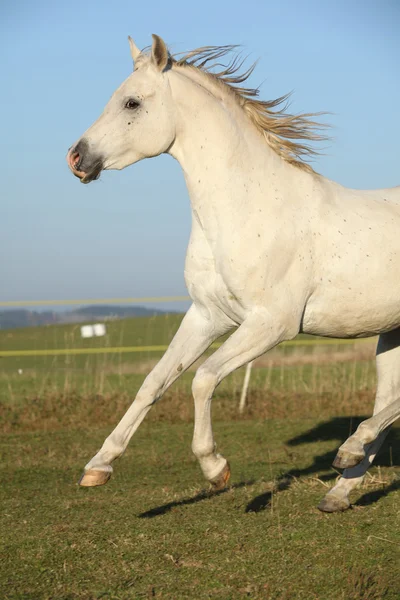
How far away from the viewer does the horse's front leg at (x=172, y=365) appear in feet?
15.5

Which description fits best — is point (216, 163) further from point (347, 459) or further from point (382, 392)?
point (382, 392)

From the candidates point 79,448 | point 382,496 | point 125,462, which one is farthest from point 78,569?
point 79,448

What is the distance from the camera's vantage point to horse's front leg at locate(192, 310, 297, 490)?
14.9 feet

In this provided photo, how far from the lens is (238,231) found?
15.3 ft

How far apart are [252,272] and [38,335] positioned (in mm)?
9330

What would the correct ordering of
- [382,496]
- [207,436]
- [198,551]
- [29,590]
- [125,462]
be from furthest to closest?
[125,462]
[382,496]
[207,436]
[198,551]
[29,590]

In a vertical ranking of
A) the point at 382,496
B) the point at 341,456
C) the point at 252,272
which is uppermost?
the point at 252,272

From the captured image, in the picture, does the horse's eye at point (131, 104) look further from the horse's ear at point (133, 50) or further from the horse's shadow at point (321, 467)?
the horse's shadow at point (321, 467)

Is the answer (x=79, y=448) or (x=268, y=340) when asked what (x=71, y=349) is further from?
(x=268, y=340)

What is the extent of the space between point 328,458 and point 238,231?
4.10 metres

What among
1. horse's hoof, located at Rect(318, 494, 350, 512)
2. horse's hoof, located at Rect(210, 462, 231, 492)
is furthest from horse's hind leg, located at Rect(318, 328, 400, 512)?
horse's hoof, located at Rect(210, 462, 231, 492)

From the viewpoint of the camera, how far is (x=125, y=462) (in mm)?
8156

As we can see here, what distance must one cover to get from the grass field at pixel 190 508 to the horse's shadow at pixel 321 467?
2 cm

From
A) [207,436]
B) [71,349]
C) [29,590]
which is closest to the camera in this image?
[29,590]
